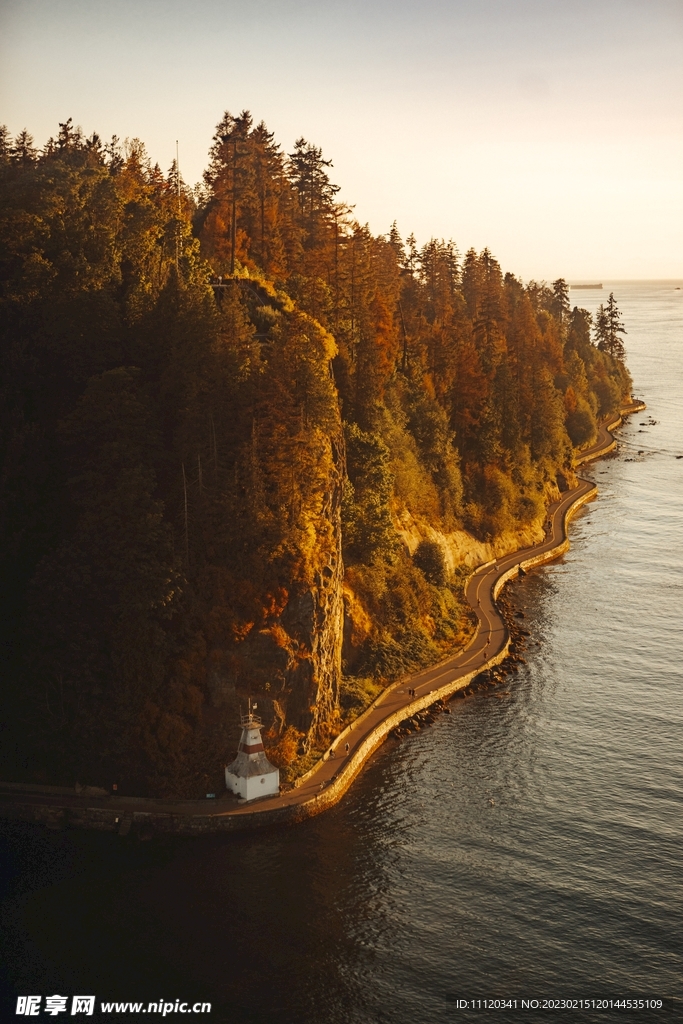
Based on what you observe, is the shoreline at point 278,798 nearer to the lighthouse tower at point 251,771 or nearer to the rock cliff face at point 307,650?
the lighthouse tower at point 251,771

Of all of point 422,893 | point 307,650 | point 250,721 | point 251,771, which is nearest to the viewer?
point 422,893

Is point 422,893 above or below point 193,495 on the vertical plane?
below

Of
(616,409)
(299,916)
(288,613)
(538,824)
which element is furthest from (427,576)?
(616,409)

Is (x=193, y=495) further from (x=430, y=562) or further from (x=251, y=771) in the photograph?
(x=430, y=562)

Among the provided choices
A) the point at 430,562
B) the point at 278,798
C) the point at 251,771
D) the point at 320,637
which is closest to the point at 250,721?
the point at 251,771

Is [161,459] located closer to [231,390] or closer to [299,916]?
[231,390]

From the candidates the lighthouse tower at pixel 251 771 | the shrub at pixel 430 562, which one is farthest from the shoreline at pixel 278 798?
the shrub at pixel 430 562

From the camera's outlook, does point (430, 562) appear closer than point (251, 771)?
No
